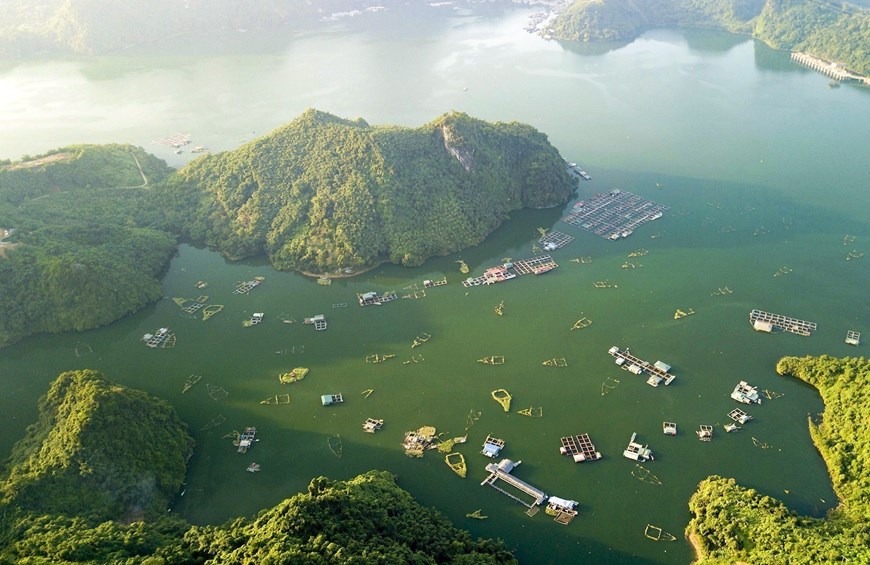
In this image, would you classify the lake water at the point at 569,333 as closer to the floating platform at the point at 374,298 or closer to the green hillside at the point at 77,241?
the floating platform at the point at 374,298

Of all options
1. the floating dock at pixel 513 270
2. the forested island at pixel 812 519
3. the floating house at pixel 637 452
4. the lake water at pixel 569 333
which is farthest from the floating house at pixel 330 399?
the forested island at pixel 812 519

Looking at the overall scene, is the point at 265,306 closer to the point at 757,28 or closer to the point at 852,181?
the point at 852,181

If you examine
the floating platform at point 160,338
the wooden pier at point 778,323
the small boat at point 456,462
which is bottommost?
the small boat at point 456,462

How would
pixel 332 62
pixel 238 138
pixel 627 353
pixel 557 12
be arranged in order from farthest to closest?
1. pixel 557 12
2. pixel 332 62
3. pixel 238 138
4. pixel 627 353

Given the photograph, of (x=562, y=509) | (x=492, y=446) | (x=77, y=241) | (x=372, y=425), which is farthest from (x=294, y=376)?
(x=77, y=241)

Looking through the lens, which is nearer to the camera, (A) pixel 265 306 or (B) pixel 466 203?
(A) pixel 265 306

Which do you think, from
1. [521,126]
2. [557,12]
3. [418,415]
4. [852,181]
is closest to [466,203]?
[521,126]

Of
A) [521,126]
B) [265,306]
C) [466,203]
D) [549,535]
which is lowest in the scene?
[549,535]

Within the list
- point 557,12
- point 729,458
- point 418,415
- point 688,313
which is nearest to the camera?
point 729,458
